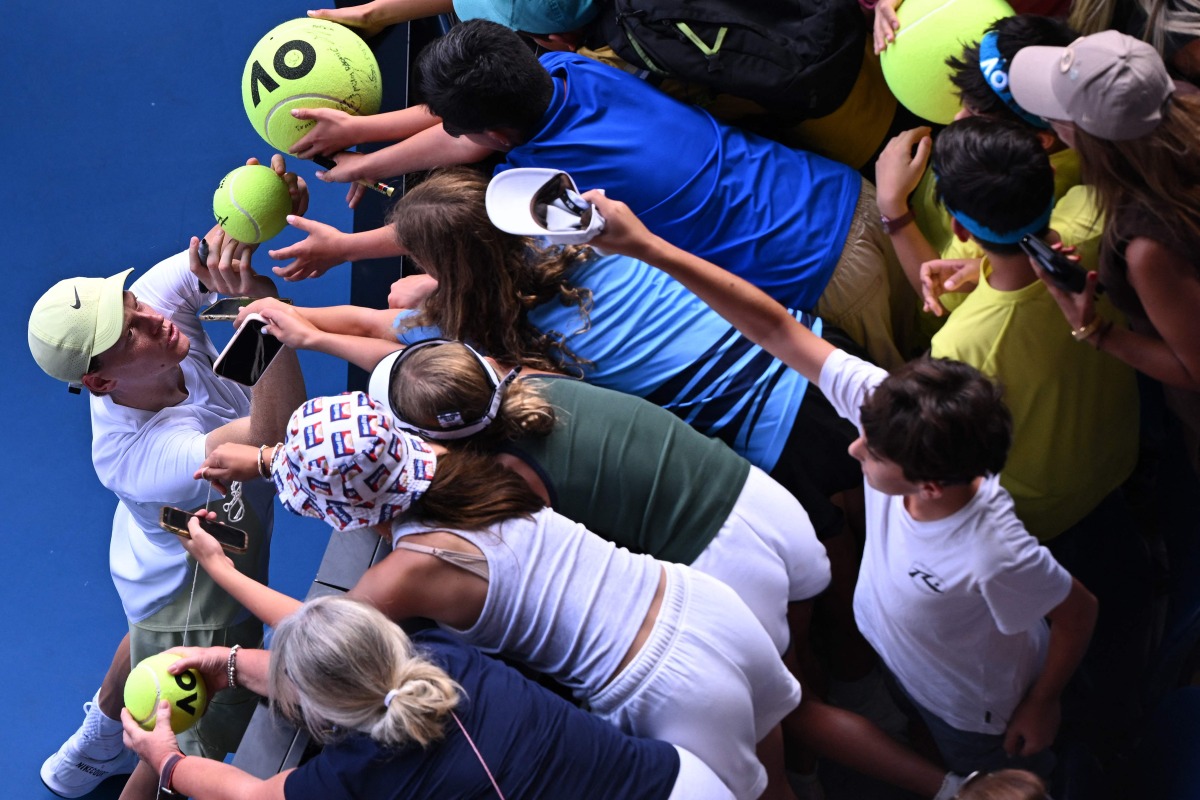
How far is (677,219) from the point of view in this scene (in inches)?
90.7

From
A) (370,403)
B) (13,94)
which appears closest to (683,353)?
(370,403)

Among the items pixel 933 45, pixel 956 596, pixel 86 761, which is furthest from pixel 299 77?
pixel 86 761

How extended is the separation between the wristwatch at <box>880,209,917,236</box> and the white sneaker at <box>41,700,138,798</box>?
111 inches

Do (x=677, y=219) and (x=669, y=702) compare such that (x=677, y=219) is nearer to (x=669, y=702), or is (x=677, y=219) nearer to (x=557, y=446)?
(x=557, y=446)

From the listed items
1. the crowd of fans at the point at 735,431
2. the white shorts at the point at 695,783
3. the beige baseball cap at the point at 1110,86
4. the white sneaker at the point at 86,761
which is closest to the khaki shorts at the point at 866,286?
the crowd of fans at the point at 735,431

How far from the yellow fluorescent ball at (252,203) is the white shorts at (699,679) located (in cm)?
143

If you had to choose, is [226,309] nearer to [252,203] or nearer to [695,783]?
[252,203]

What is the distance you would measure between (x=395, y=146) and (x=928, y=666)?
1.77 meters

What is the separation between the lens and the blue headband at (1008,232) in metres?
1.81

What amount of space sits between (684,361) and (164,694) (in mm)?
1309

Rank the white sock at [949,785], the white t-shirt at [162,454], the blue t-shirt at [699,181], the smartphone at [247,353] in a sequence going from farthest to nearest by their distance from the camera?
the white t-shirt at [162,454] → the smartphone at [247,353] → the blue t-shirt at [699,181] → the white sock at [949,785]

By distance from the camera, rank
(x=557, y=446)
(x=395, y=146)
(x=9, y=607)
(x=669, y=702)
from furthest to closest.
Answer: (x=9, y=607) < (x=395, y=146) < (x=557, y=446) < (x=669, y=702)

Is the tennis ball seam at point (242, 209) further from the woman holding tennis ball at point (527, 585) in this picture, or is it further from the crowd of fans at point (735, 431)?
the woman holding tennis ball at point (527, 585)

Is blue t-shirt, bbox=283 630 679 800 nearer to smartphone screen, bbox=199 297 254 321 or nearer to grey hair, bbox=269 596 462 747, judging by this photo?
grey hair, bbox=269 596 462 747
